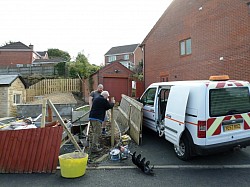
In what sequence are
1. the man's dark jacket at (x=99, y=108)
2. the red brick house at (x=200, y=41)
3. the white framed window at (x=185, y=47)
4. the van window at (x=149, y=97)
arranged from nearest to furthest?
the man's dark jacket at (x=99, y=108)
the van window at (x=149, y=97)
the red brick house at (x=200, y=41)
the white framed window at (x=185, y=47)

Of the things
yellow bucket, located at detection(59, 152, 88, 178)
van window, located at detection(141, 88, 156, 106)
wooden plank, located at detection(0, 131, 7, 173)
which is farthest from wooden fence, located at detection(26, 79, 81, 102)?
yellow bucket, located at detection(59, 152, 88, 178)

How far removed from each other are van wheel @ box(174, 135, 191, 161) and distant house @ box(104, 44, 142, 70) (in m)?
41.9

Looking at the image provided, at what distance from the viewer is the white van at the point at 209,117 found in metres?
4.13

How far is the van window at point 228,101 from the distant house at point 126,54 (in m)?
41.9

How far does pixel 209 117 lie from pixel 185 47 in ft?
32.3

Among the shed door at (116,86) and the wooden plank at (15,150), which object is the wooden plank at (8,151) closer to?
the wooden plank at (15,150)

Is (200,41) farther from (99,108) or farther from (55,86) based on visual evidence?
(55,86)

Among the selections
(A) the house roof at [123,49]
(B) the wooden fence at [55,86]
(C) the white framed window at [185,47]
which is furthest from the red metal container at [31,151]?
(A) the house roof at [123,49]

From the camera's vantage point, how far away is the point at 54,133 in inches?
169

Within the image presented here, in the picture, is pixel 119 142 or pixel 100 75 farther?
pixel 100 75

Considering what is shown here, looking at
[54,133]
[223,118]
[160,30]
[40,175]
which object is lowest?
[40,175]

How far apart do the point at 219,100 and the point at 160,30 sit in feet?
40.8

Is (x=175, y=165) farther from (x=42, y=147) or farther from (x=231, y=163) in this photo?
(x=42, y=147)

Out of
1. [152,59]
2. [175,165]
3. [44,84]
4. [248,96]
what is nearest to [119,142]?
[175,165]
